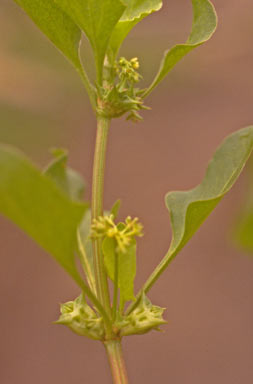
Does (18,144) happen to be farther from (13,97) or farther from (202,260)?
(202,260)

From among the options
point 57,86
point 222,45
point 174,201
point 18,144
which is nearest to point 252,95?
point 222,45

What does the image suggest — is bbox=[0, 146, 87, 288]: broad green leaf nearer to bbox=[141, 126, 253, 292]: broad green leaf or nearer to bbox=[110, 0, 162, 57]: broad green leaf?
bbox=[141, 126, 253, 292]: broad green leaf

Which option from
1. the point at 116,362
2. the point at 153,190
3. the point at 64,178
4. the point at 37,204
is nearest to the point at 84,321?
the point at 116,362

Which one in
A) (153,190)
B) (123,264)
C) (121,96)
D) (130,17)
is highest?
(153,190)

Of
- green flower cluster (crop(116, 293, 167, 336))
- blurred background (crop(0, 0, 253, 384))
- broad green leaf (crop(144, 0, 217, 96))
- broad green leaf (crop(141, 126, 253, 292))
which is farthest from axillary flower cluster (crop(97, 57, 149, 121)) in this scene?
blurred background (crop(0, 0, 253, 384))

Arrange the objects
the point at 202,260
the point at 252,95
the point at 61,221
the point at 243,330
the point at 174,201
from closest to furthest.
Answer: the point at 61,221, the point at 174,201, the point at 243,330, the point at 202,260, the point at 252,95

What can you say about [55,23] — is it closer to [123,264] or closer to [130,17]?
[130,17]
